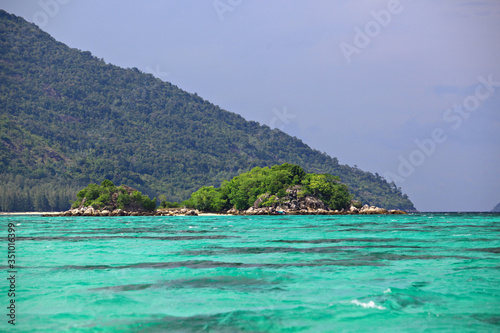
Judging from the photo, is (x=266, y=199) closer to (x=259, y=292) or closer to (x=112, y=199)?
(x=112, y=199)

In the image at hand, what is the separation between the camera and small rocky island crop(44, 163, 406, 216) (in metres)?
131

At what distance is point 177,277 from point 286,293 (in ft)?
17.7

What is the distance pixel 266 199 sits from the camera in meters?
136

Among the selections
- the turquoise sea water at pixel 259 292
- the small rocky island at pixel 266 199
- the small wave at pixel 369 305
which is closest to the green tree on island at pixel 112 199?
the small rocky island at pixel 266 199

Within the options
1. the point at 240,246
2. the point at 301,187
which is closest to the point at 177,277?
the point at 240,246

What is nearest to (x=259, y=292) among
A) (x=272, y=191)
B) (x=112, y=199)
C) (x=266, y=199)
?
(x=266, y=199)

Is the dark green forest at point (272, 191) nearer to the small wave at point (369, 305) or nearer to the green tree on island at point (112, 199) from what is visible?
the green tree on island at point (112, 199)

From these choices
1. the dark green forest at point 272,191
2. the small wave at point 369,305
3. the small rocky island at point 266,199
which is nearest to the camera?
the small wave at point 369,305

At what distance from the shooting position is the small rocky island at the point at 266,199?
131000 millimetres

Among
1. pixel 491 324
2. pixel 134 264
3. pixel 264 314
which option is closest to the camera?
pixel 491 324

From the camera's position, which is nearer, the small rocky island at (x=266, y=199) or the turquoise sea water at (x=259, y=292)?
the turquoise sea water at (x=259, y=292)

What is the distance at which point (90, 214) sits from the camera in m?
129

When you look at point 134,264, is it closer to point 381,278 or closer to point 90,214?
point 381,278

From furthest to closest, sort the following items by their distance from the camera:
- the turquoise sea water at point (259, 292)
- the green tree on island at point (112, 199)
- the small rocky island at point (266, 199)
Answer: the green tree on island at point (112, 199) < the small rocky island at point (266, 199) < the turquoise sea water at point (259, 292)
